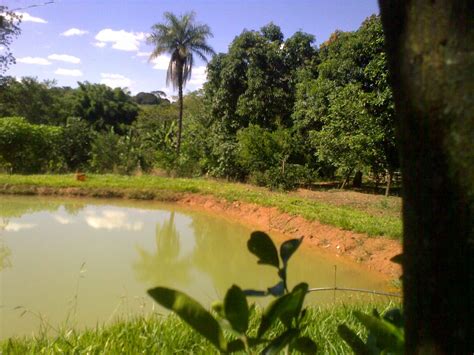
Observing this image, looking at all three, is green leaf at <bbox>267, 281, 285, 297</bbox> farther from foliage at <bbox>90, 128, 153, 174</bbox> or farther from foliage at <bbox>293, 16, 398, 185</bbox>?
foliage at <bbox>90, 128, 153, 174</bbox>

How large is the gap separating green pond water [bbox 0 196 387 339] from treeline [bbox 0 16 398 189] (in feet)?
11.9

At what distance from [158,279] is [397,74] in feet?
18.4

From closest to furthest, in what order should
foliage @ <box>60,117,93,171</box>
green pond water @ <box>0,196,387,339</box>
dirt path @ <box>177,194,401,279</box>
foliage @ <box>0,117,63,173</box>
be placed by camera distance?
green pond water @ <box>0,196,387,339</box> → dirt path @ <box>177,194,401,279</box> → foliage @ <box>0,117,63,173</box> → foliage @ <box>60,117,93,171</box>

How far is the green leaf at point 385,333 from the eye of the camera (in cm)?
61

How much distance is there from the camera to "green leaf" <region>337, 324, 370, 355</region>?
603 millimetres

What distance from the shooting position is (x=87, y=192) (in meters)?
11.5

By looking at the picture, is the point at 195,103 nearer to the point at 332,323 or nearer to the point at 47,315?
the point at 47,315

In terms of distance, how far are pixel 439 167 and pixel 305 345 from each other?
0.34 m

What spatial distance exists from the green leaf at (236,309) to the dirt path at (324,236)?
4.48 meters

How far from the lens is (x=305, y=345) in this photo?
2.07 ft

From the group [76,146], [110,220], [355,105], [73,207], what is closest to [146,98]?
[76,146]

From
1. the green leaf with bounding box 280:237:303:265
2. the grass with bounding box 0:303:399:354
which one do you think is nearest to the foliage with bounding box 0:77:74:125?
the grass with bounding box 0:303:399:354

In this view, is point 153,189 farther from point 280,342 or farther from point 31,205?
point 280,342

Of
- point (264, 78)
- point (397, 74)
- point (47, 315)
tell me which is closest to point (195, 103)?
point (264, 78)
